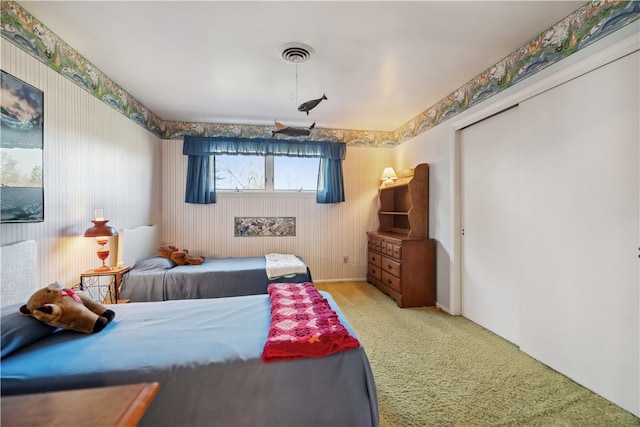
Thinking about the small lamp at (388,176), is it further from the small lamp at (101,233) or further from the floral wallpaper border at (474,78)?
the small lamp at (101,233)

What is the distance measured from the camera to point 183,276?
10.4ft

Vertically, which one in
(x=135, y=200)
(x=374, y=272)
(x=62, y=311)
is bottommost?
(x=374, y=272)

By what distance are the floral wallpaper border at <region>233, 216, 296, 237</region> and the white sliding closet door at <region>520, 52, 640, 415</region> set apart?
3100 mm

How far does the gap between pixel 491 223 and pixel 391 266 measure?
136 cm

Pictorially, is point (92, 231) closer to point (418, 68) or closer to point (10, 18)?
point (10, 18)

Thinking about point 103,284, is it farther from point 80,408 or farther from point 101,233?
point 80,408

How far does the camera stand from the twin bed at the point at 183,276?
302 centimetres

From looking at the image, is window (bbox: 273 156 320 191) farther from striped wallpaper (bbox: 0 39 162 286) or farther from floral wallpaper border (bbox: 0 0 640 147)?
striped wallpaper (bbox: 0 39 162 286)

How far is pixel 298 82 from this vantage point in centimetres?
290

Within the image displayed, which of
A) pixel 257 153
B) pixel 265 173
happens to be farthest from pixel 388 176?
pixel 257 153

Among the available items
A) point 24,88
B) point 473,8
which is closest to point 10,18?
point 24,88

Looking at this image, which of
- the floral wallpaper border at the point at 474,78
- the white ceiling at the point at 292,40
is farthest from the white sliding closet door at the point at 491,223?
the white ceiling at the point at 292,40

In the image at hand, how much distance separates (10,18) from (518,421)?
160 inches

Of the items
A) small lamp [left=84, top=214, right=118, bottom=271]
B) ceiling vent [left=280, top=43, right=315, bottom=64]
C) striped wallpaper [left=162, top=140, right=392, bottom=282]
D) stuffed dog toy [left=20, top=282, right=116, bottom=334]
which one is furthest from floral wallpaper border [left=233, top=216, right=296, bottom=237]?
stuffed dog toy [left=20, top=282, right=116, bottom=334]
